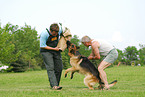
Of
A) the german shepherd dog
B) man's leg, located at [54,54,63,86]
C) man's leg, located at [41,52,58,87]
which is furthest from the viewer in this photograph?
man's leg, located at [54,54,63,86]

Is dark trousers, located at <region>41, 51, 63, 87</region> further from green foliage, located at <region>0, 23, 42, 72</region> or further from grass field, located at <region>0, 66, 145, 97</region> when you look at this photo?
green foliage, located at <region>0, 23, 42, 72</region>

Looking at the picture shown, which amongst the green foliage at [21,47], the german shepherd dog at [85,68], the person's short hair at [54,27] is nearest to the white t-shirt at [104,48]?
the german shepherd dog at [85,68]

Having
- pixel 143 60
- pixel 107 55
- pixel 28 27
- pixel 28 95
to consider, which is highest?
pixel 28 27

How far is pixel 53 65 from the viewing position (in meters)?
7.08

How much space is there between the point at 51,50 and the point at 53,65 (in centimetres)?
55

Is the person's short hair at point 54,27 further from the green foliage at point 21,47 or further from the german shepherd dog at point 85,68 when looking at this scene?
the green foliage at point 21,47

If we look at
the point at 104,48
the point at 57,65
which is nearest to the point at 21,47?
the point at 57,65

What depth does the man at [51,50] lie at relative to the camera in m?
6.87

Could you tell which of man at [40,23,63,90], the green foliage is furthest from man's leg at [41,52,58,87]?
the green foliage

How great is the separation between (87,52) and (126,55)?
136 feet

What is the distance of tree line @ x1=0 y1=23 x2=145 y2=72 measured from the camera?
36062 millimetres

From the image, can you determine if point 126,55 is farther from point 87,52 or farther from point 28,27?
point 28,27

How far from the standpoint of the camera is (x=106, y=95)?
5207 mm

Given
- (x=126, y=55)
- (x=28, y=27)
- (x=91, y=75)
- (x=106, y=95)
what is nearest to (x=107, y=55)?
(x=91, y=75)
